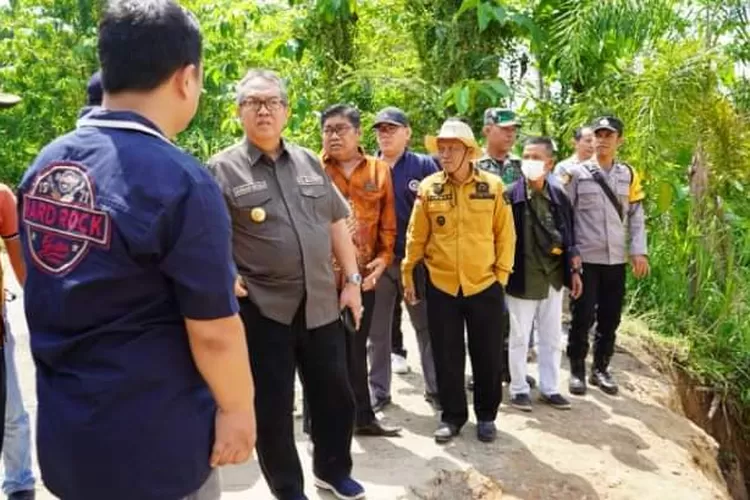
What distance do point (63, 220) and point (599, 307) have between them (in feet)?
14.1

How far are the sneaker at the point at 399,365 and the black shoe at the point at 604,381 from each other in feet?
4.24

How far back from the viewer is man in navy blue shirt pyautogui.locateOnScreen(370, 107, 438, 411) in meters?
A: 4.52

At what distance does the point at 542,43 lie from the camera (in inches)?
260

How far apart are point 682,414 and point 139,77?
5355mm

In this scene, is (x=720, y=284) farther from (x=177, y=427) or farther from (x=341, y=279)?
(x=177, y=427)

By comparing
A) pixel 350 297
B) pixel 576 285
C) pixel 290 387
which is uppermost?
pixel 350 297

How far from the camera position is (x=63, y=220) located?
Result: 1.54m

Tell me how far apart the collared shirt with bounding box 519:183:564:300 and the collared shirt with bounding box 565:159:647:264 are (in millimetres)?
509

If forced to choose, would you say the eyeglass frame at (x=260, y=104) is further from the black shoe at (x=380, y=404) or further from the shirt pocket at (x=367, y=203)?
the black shoe at (x=380, y=404)

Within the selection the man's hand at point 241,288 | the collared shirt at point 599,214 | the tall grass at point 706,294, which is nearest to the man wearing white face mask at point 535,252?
the collared shirt at point 599,214

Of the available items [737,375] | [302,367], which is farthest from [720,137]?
[302,367]

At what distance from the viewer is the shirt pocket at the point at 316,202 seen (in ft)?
9.83

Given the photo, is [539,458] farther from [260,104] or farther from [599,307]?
[260,104]

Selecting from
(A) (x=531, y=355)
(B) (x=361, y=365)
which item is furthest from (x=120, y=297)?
(A) (x=531, y=355)
